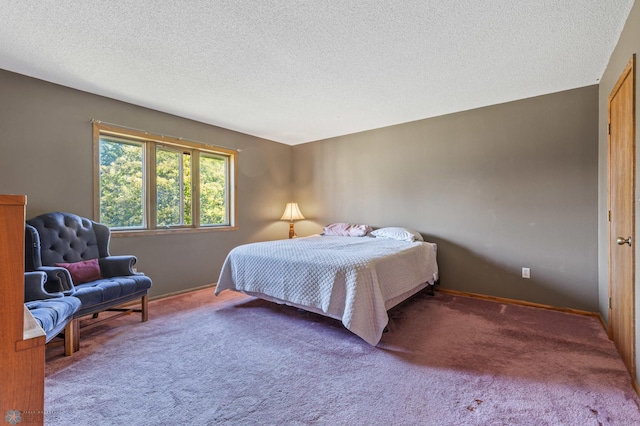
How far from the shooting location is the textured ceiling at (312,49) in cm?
181

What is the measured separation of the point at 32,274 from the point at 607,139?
15.3ft

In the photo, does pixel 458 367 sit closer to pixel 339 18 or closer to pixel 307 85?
pixel 339 18

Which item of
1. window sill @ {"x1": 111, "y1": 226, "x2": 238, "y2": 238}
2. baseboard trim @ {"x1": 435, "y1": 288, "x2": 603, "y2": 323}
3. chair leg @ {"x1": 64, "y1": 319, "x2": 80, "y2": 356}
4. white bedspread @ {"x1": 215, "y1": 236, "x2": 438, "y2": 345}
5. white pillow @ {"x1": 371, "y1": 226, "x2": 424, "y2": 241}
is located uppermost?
window sill @ {"x1": 111, "y1": 226, "x2": 238, "y2": 238}

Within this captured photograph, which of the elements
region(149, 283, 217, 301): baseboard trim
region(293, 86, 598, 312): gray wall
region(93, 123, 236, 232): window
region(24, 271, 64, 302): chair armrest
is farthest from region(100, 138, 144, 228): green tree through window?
region(293, 86, 598, 312): gray wall

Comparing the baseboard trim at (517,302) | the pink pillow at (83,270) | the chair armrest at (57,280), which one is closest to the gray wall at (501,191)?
the baseboard trim at (517,302)

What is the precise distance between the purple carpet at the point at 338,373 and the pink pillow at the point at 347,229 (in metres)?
1.56

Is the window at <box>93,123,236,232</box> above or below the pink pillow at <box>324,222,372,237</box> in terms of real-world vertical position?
above

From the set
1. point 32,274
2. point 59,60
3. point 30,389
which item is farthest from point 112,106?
point 30,389

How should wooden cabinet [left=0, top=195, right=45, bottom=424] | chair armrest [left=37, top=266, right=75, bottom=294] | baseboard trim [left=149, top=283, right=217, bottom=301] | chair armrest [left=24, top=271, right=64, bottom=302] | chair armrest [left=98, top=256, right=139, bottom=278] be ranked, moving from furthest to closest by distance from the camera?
1. baseboard trim [left=149, top=283, right=217, bottom=301]
2. chair armrest [left=98, top=256, right=139, bottom=278]
3. chair armrest [left=37, top=266, right=75, bottom=294]
4. chair armrest [left=24, top=271, right=64, bottom=302]
5. wooden cabinet [left=0, top=195, right=45, bottom=424]

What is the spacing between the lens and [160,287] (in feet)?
11.6

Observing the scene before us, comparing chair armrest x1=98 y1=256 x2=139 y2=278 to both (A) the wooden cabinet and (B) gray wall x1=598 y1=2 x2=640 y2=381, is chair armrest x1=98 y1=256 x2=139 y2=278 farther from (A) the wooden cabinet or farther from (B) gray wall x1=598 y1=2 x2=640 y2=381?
(B) gray wall x1=598 y1=2 x2=640 y2=381

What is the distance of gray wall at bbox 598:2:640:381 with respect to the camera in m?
1.68

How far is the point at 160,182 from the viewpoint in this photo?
367 centimetres

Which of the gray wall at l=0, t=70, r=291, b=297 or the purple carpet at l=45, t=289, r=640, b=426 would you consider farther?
the gray wall at l=0, t=70, r=291, b=297
